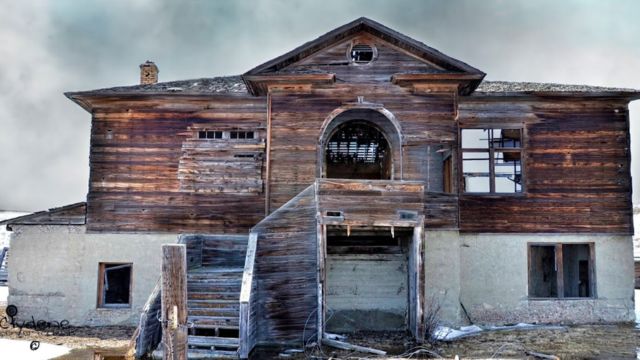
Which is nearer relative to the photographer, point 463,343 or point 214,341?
point 214,341

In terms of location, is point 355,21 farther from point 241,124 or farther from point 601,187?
point 601,187

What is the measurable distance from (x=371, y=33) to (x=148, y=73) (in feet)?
34.8

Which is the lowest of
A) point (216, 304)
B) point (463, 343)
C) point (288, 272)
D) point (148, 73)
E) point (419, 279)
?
point (463, 343)

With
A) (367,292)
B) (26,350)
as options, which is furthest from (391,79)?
(26,350)

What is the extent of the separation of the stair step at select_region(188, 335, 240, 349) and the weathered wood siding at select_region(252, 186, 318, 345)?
1533 mm

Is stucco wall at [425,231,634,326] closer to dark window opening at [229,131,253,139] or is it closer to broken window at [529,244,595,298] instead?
broken window at [529,244,595,298]

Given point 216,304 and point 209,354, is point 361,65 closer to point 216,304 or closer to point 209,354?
point 216,304

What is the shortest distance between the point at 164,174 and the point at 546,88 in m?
12.7

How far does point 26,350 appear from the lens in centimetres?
1312

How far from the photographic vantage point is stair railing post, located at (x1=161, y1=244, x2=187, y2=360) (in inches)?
315

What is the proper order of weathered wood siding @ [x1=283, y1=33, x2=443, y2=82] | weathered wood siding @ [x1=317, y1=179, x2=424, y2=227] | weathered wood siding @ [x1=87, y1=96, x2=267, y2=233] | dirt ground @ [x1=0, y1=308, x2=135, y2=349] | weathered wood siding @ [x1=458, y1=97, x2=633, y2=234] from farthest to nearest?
1. weathered wood siding @ [x1=458, y1=97, x2=633, y2=234]
2. weathered wood siding @ [x1=87, y1=96, x2=267, y2=233]
3. weathered wood siding @ [x1=283, y1=33, x2=443, y2=82]
4. dirt ground @ [x1=0, y1=308, x2=135, y2=349]
5. weathered wood siding @ [x1=317, y1=179, x2=424, y2=227]

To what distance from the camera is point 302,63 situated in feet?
54.0

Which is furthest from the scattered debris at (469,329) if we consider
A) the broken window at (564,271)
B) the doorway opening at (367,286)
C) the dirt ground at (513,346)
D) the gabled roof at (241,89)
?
the gabled roof at (241,89)
